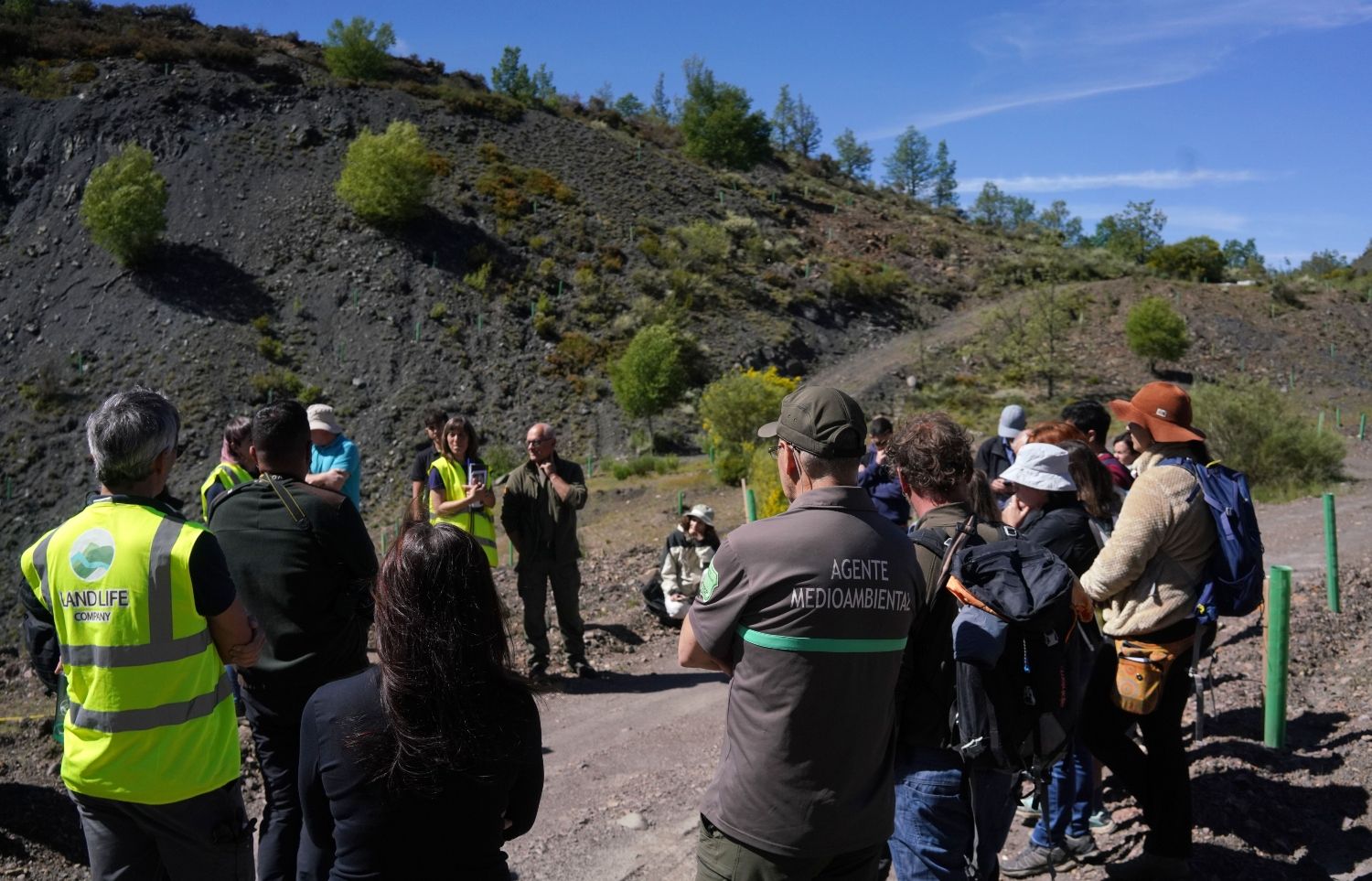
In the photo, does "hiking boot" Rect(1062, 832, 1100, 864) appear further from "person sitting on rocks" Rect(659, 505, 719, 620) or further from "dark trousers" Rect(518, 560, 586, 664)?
"person sitting on rocks" Rect(659, 505, 719, 620)

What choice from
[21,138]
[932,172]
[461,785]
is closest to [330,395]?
[21,138]

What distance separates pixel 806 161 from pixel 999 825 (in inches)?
2558

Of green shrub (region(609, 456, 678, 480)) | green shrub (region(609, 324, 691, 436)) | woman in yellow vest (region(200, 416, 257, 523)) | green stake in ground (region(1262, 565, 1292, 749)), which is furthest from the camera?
green shrub (region(609, 324, 691, 436))

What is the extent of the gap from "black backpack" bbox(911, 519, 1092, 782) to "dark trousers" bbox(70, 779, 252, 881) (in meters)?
2.08

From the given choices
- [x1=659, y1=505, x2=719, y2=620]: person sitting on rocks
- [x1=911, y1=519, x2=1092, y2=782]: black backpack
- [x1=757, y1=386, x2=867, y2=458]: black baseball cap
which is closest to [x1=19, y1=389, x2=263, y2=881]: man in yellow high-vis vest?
[x1=757, y1=386, x2=867, y2=458]: black baseball cap

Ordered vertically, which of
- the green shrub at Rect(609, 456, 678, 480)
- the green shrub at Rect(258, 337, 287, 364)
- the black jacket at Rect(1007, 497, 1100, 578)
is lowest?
the green shrub at Rect(609, 456, 678, 480)

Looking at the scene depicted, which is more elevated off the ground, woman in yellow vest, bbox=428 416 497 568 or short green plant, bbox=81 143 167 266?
short green plant, bbox=81 143 167 266

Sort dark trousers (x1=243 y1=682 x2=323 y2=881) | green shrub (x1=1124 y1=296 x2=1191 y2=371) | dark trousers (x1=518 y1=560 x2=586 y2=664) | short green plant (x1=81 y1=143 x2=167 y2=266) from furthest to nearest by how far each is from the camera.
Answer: green shrub (x1=1124 y1=296 x2=1191 y2=371) < short green plant (x1=81 y1=143 x2=167 y2=266) < dark trousers (x1=518 y1=560 x2=586 y2=664) < dark trousers (x1=243 y1=682 x2=323 y2=881)

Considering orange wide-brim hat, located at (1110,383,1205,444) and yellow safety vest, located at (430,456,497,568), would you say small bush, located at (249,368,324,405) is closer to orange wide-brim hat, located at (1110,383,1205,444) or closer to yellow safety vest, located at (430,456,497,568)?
yellow safety vest, located at (430,456,497,568)

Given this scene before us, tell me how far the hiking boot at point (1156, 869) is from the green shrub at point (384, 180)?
118 feet

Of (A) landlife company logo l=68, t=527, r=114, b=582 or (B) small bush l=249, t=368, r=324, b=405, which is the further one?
(B) small bush l=249, t=368, r=324, b=405

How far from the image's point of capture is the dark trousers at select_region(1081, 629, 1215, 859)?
351cm

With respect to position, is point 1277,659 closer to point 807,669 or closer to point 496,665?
point 807,669

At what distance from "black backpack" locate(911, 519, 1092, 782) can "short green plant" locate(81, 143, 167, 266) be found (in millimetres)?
36406
